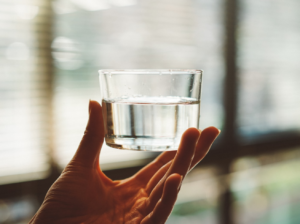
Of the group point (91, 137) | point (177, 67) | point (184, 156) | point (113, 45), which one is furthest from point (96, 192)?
point (177, 67)

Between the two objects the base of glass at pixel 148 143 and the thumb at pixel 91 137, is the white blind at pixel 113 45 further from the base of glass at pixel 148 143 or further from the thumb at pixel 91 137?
the base of glass at pixel 148 143

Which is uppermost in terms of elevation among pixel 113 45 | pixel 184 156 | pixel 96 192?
pixel 113 45

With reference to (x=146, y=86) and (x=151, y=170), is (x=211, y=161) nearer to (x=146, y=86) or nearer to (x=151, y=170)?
(x=151, y=170)

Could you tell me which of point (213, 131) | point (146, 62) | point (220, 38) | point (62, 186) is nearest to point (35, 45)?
point (146, 62)

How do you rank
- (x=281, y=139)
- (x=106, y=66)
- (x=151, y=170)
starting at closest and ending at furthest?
(x=151, y=170) < (x=106, y=66) < (x=281, y=139)

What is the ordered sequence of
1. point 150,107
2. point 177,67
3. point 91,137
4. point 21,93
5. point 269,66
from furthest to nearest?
point 269,66
point 177,67
point 21,93
point 91,137
point 150,107

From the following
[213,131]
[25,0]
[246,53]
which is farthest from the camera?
[246,53]

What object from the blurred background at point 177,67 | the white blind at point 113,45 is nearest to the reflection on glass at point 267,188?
the blurred background at point 177,67

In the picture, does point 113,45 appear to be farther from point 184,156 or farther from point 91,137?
point 184,156
